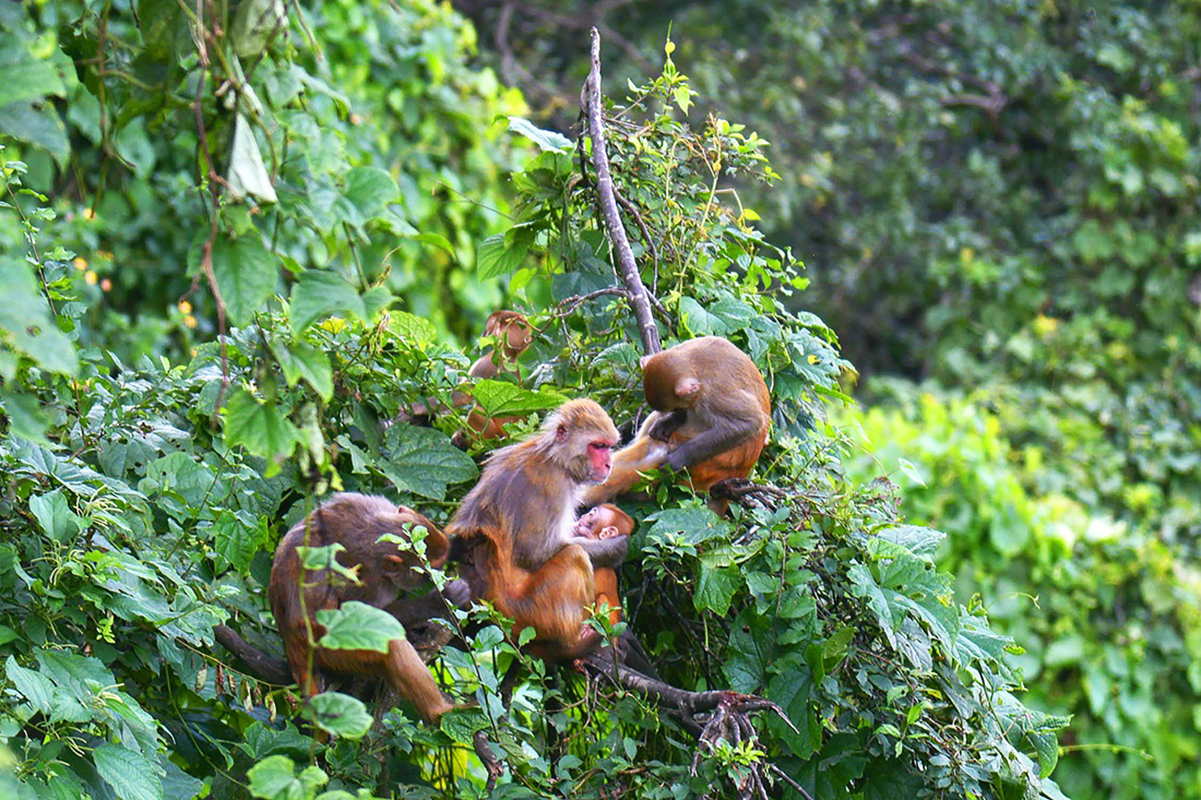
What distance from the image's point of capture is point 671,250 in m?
3.23

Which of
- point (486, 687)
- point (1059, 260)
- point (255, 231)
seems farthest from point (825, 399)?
point (1059, 260)

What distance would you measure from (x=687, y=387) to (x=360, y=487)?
0.80m

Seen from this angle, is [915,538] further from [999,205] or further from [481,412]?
[999,205]

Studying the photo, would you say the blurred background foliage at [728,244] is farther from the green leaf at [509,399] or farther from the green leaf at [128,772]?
the green leaf at [509,399]

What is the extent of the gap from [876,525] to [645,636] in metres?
0.63

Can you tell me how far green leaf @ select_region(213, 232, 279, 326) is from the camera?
1.55 metres

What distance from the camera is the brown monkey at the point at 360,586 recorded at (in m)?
2.38

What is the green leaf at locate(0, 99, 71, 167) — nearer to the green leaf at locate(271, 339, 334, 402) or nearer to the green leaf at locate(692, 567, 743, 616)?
the green leaf at locate(271, 339, 334, 402)

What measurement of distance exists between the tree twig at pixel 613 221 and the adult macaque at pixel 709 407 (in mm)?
92

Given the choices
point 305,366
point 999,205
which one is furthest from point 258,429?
point 999,205

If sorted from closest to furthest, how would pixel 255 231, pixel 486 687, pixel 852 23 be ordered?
pixel 255 231
pixel 486 687
pixel 852 23

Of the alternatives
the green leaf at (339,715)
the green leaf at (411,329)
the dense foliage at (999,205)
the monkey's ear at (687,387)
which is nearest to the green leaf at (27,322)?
the green leaf at (339,715)

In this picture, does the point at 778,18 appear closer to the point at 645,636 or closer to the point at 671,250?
the point at 671,250

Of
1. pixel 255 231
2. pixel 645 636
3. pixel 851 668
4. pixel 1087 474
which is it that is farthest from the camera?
pixel 1087 474
